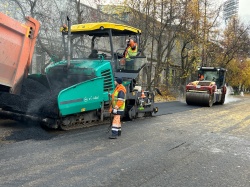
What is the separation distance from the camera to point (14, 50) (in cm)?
523

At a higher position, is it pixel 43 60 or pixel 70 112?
pixel 43 60

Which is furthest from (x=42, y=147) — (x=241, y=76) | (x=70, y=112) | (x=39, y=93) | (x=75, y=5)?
(x=241, y=76)

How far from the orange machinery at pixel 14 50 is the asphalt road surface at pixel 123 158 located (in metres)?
1.02

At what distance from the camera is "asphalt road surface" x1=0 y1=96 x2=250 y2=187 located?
11.4ft

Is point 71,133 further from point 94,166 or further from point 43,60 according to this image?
point 43,60

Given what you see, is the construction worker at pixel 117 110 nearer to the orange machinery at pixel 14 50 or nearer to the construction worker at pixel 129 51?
the construction worker at pixel 129 51

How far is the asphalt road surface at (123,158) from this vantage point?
3.48 meters

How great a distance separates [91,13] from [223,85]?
27.6 feet

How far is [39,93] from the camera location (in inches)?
241

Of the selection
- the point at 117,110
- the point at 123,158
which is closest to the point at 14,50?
the point at 117,110

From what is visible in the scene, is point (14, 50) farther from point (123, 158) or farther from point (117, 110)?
point (123, 158)

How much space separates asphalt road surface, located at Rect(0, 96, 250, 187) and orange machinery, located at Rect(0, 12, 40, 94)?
3.35ft

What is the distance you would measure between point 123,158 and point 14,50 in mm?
2875

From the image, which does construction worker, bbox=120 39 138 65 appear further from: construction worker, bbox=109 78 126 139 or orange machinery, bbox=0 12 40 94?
orange machinery, bbox=0 12 40 94
